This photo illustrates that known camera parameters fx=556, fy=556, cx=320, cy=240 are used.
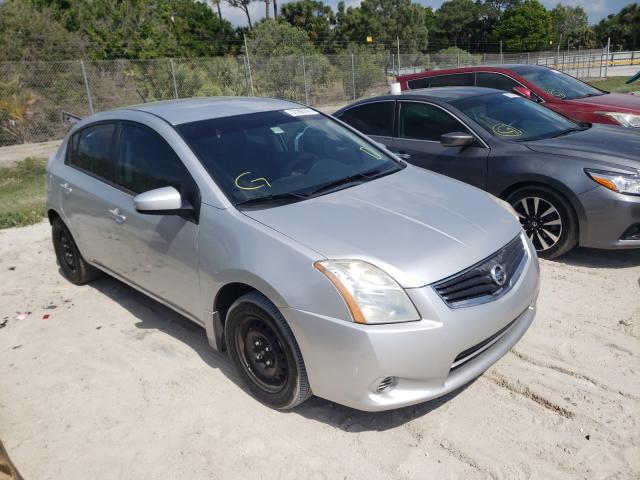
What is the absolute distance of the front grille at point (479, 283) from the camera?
276cm

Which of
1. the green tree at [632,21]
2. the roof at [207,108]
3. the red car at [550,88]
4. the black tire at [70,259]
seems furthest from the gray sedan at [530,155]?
the green tree at [632,21]

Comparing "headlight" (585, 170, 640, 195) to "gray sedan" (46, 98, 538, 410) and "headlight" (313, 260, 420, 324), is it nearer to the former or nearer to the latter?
"gray sedan" (46, 98, 538, 410)

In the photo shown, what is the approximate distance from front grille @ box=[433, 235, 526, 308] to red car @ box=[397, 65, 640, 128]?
500 cm

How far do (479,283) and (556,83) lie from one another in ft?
22.0

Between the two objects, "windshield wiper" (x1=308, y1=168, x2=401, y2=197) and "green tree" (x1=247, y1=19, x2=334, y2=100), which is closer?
"windshield wiper" (x1=308, y1=168, x2=401, y2=197)

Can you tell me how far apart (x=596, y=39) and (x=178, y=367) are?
97926mm

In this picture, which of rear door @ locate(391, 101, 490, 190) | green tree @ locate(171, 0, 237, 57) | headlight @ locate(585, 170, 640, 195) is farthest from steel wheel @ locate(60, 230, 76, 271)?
green tree @ locate(171, 0, 237, 57)

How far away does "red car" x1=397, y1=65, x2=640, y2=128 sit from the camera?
24.6ft

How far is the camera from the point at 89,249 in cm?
464

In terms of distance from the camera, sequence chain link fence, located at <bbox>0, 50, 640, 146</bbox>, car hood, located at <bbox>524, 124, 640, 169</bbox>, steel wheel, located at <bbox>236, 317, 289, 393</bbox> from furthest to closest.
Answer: chain link fence, located at <bbox>0, 50, 640, 146</bbox>
car hood, located at <bbox>524, 124, 640, 169</bbox>
steel wheel, located at <bbox>236, 317, 289, 393</bbox>

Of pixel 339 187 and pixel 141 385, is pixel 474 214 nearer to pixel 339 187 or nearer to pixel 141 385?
pixel 339 187

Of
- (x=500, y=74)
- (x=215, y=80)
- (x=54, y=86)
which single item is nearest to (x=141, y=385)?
(x=500, y=74)

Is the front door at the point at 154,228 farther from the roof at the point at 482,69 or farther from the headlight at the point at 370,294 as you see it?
the roof at the point at 482,69

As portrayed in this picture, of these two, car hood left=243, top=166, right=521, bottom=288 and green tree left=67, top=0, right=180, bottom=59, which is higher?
green tree left=67, top=0, right=180, bottom=59
